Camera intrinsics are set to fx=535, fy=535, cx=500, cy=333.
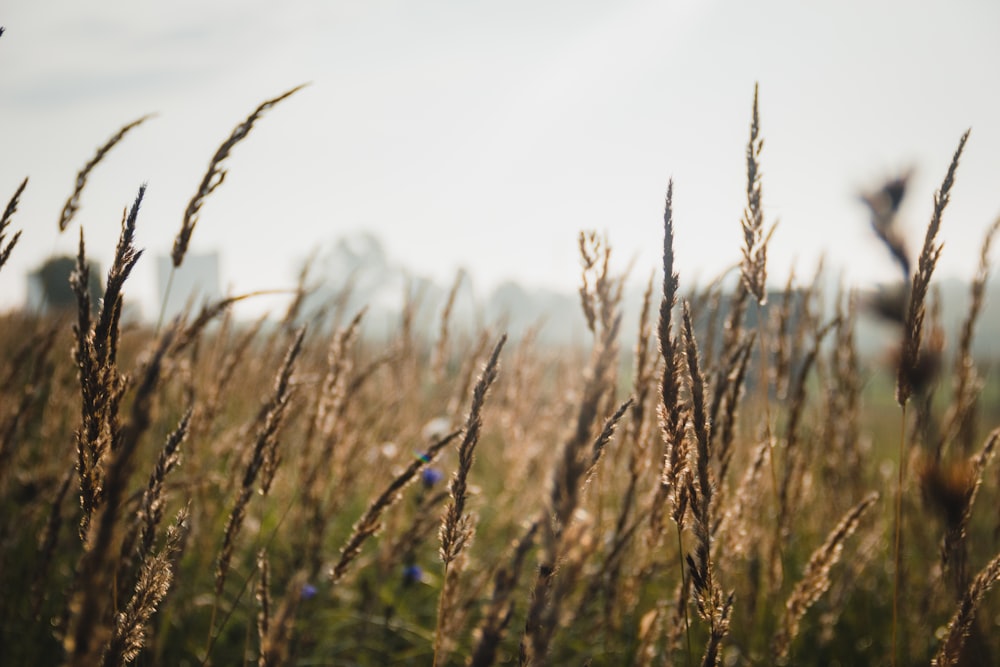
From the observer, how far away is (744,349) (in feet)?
4.16

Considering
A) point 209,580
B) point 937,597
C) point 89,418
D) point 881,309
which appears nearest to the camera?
point 89,418

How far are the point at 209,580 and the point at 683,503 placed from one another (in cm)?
229

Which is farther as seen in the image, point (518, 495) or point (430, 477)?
point (518, 495)

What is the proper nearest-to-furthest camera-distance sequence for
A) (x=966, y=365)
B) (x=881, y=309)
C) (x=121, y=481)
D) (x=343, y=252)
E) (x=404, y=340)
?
(x=121, y=481)
(x=881, y=309)
(x=966, y=365)
(x=404, y=340)
(x=343, y=252)

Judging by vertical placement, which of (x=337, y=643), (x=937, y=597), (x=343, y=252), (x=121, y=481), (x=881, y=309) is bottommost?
(x=337, y=643)

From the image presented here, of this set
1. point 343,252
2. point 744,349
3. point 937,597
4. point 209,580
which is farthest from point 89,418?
point 343,252

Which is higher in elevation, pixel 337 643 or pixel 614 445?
pixel 614 445

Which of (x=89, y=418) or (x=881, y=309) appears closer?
(x=89, y=418)

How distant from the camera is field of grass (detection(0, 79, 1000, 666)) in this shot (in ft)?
2.61

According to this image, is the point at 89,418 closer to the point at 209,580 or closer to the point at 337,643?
the point at 337,643

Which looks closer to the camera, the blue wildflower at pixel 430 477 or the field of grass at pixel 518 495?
the field of grass at pixel 518 495

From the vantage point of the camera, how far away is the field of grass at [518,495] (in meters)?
0.80

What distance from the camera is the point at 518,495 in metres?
3.05

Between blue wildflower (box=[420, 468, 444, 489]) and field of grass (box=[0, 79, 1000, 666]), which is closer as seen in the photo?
field of grass (box=[0, 79, 1000, 666])
